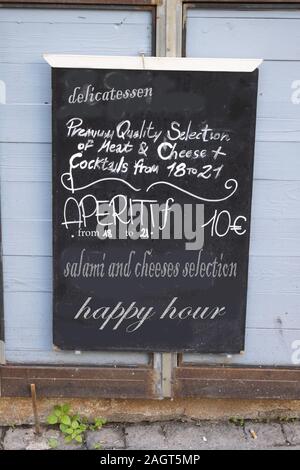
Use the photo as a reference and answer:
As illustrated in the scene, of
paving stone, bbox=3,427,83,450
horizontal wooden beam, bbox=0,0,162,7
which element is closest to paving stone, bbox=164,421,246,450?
paving stone, bbox=3,427,83,450

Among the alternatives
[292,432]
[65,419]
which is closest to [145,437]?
[65,419]

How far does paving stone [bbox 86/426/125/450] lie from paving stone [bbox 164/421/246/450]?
0.25 meters

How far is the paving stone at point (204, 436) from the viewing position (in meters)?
3.24

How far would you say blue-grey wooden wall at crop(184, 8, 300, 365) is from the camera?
296 cm

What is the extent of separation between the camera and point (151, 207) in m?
3.08

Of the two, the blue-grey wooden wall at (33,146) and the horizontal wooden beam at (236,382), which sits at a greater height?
the blue-grey wooden wall at (33,146)

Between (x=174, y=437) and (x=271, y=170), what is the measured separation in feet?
4.85

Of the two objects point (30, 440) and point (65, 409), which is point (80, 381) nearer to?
point (65, 409)

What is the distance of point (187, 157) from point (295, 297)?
0.93m

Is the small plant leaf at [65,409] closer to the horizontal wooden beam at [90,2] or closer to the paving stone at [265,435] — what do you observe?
the paving stone at [265,435]

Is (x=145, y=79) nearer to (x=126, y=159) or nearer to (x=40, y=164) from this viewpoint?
(x=126, y=159)

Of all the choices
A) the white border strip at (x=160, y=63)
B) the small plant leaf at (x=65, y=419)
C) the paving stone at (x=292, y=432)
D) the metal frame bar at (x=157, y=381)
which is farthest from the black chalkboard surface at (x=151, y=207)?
the paving stone at (x=292, y=432)

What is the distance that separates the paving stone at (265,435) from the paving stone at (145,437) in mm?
458
